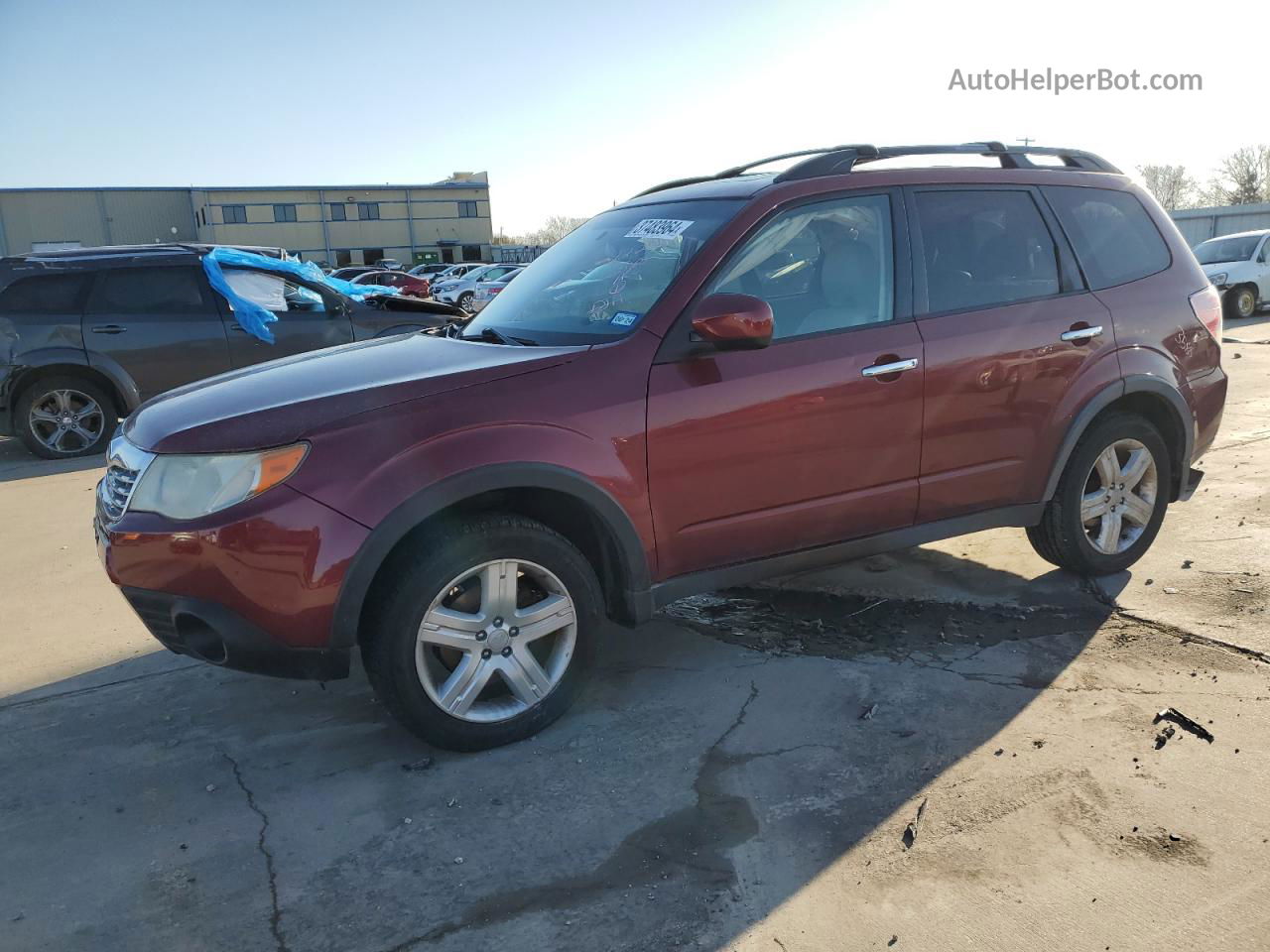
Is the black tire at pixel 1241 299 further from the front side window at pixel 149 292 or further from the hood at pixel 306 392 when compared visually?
the hood at pixel 306 392

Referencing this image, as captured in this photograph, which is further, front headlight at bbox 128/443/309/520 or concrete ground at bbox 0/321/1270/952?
front headlight at bbox 128/443/309/520

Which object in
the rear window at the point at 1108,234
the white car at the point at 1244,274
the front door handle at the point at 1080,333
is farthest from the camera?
the white car at the point at 1244,274

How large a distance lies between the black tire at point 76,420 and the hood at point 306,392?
18.6ft

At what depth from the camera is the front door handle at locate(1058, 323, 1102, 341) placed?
3992 millimetres

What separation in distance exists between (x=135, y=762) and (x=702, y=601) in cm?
241

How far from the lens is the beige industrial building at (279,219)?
61.0 m

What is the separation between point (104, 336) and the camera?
8320 millimetres

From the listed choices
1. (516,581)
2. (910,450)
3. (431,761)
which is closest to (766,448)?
(910,450)

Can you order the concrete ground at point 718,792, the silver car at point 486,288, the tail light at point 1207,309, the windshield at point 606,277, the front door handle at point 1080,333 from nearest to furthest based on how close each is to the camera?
the concrete ground at point 718,792, the windshield at point 606,277, the front door handle at point 1080,333, the tail light at point 1207,309, the silver car at point 486,288

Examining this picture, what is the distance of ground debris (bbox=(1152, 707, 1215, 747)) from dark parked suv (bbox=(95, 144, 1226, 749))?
103cm

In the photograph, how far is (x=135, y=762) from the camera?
125 inches

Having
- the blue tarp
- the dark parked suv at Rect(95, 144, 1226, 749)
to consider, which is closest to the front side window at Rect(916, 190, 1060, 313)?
the dark parked suv at Rect(95, 144, 1226, 749)

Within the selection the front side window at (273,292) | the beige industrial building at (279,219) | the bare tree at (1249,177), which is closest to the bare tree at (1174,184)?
the bare tree at (1249,177)

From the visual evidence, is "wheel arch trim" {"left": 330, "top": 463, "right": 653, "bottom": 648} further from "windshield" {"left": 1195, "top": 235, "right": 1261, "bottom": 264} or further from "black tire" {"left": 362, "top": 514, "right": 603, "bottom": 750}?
"windshield" {"left": 1195, "top": 235, "right": 1261, "bottom": 264}
